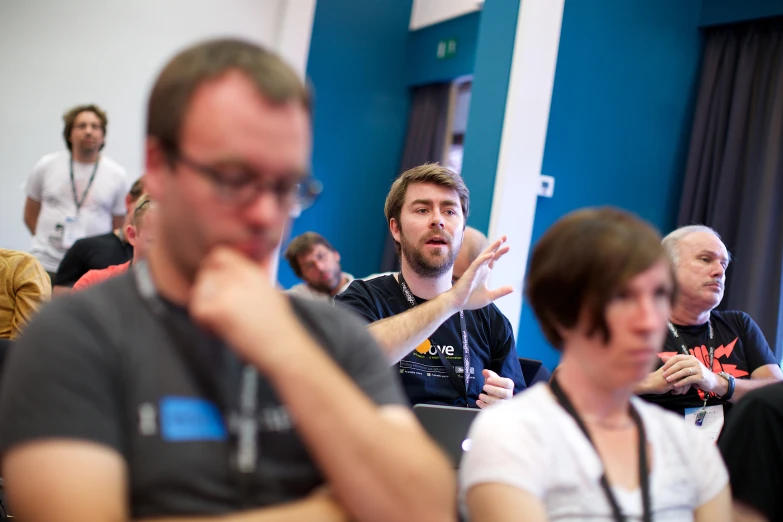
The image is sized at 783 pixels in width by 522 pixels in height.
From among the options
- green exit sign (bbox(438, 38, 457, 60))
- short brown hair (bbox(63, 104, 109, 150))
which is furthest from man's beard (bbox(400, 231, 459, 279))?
green exit sign (bbox(438, 38, 457, 60))

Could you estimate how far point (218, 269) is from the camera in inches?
38.8

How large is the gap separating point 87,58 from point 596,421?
23.1 ft

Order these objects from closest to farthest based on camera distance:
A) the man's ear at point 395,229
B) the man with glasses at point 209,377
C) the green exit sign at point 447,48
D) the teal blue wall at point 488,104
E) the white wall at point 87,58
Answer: the man with glasses at point 209,377
the man's ear at point 395,229
the teal blue wall at point 488,104
the white wall at point 87,58
the green exit sign at point 447,48

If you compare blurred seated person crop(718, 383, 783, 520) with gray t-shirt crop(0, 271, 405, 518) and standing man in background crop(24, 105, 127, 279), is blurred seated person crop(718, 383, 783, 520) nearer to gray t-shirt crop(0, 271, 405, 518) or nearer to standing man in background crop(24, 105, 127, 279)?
gray t-shirt crop(0, 271, 405, 518)

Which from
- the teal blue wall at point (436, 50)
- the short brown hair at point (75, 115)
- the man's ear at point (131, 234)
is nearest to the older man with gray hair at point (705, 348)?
the man's ear at point (131, 234)

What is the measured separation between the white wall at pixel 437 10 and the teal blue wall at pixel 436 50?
1.9 inches

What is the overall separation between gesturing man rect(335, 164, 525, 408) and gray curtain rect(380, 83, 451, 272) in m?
4.89

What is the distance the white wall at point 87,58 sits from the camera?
690 cm

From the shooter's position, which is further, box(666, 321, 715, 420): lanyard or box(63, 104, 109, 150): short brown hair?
box(63, 104, 109, 150): short brown hair

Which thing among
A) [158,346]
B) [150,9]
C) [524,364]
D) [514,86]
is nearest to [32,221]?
[150,9]

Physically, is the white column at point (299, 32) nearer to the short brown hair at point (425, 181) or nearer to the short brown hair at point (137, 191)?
the short brown hair at point (137, 191)

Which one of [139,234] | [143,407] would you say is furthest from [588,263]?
[139,234]

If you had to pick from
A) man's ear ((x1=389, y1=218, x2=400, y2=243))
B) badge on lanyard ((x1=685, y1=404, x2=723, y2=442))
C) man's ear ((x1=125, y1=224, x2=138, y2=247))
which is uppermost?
man's ear ((x1=389, y1=218, x2=400, y2=243))

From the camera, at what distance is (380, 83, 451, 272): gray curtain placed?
7918 millimetres
